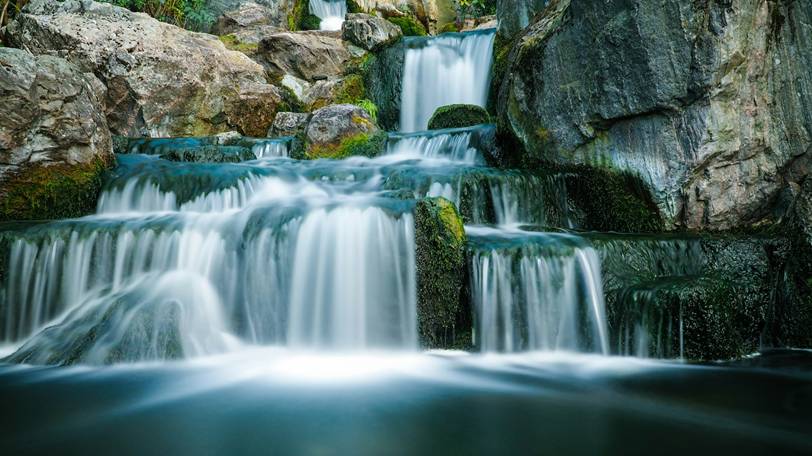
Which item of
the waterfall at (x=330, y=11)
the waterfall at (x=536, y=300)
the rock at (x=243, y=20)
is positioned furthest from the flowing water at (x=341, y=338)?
the waterfall at (x=330, y=11)

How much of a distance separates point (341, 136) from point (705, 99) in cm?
514

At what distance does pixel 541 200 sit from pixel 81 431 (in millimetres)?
5113

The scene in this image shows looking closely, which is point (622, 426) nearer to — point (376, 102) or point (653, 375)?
point (653, 375)

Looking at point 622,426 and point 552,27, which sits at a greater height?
point 552,27

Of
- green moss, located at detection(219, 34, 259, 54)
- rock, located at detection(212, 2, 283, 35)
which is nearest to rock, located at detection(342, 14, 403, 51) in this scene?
green moss, located at detection(219, 34, 259, 54)

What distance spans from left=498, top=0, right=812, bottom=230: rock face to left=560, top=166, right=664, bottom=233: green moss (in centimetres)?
13

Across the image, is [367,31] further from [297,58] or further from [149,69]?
[149,69]

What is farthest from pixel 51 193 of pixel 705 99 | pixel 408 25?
pixel 408 25

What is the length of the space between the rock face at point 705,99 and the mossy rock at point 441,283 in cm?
270

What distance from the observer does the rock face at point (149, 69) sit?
10.1 meters

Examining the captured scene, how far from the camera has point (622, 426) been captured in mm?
2951

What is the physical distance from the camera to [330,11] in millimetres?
19078

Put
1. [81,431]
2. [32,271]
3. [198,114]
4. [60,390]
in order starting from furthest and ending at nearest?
[198,114] → [32,271] → [60,390] → [81,431]

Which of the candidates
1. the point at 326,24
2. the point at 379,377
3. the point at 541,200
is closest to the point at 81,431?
the point at 379,377
